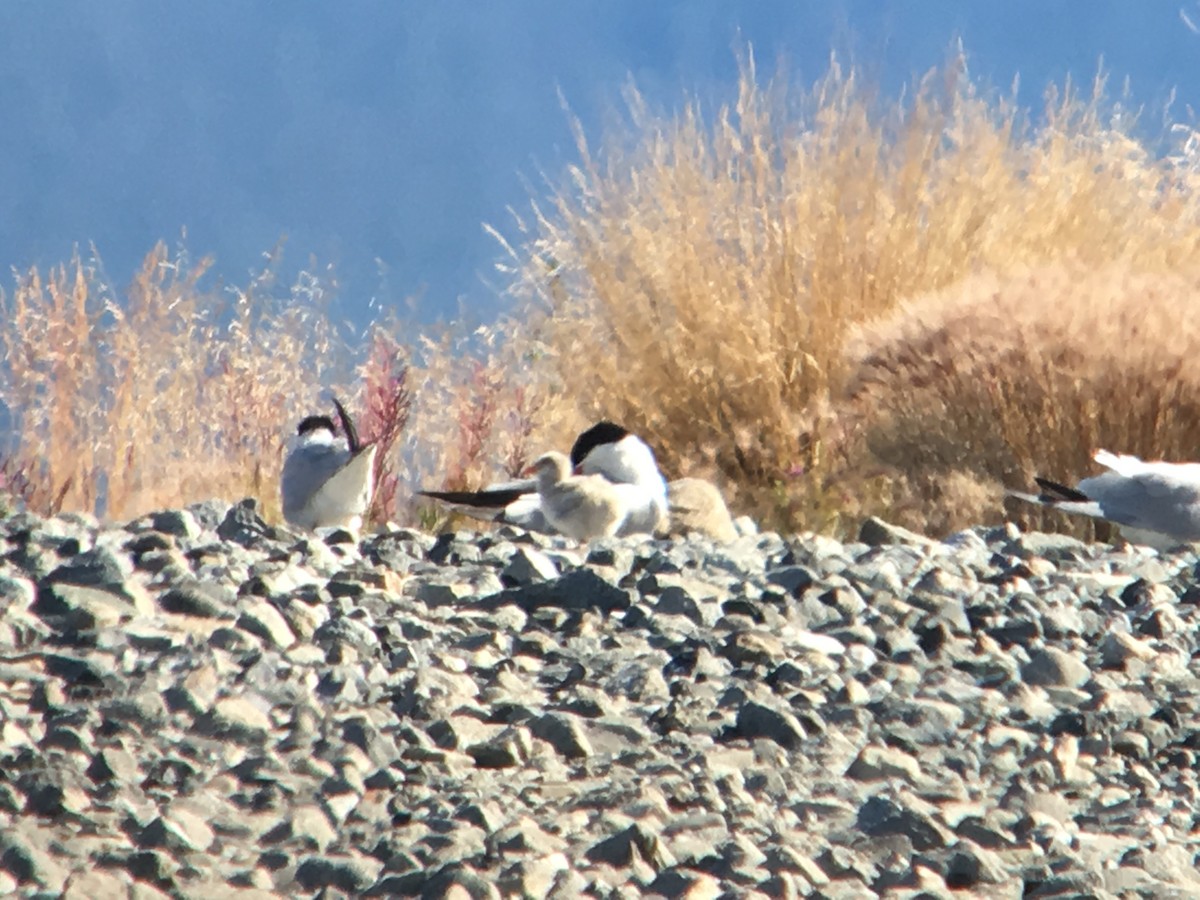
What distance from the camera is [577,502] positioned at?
16.5 ft

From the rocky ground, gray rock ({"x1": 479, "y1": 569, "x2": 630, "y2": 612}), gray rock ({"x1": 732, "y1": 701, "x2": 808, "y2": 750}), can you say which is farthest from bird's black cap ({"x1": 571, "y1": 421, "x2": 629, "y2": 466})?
gray rock ({"x1": 732, "y1": 701, "x2": 808, "y2": 750})

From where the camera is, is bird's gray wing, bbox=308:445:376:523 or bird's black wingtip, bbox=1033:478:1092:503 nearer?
bird's gray wing, bbox=308:445:376:523

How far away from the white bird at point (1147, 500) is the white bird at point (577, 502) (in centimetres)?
155

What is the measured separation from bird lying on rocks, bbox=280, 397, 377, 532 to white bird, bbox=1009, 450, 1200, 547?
2312 mm

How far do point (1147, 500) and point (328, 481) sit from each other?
8.55 ft

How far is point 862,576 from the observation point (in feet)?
13.0

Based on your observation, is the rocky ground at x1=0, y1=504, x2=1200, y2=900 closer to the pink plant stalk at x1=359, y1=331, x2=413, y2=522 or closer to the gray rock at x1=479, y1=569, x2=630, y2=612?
the gray rock at x1=479, y1=569, x2=630, y2=612

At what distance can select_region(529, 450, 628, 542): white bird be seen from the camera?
199 inches

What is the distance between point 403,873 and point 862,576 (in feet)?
6.57

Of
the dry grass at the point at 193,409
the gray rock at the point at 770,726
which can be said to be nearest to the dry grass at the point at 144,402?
the dry grass at the point at 193,409

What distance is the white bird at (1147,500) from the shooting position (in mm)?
5152

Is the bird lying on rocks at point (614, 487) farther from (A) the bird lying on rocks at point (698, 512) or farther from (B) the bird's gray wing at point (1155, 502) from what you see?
(B) the bird's gray wing at point (1155, 502)

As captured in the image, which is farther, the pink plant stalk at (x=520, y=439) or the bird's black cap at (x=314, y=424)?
the pink plant stalk at (x=520, y=439)

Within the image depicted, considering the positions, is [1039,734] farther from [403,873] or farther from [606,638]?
[403,873]
